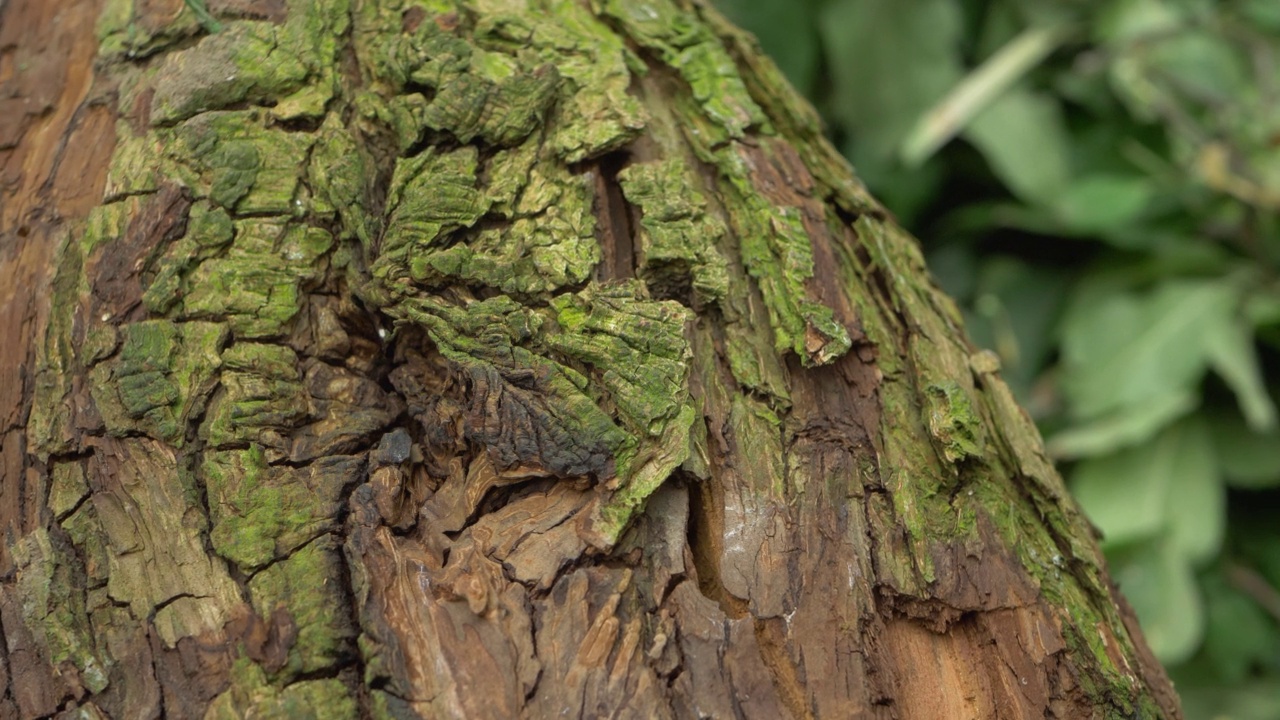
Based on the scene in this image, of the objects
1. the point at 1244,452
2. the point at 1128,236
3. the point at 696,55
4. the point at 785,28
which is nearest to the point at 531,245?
the point at 696,55

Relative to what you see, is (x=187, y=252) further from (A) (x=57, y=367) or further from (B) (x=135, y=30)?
(B) (x=135, y=30)

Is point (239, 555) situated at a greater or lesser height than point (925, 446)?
lesser

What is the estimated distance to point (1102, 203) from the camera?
7.51ft

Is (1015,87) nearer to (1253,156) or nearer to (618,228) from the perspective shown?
(1253,156)

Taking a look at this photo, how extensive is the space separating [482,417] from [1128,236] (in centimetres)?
203

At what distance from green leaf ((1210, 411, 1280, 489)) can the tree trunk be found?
1514 mm

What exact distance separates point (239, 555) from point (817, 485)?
0.55 meters

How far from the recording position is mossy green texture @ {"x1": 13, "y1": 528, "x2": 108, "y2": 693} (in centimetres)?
89

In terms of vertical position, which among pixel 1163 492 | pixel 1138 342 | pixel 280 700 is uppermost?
pixel 280 700

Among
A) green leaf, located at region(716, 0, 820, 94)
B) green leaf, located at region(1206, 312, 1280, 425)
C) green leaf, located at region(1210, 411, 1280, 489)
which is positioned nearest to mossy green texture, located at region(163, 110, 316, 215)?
green leaf, located at region(716, 0, 820, 94)

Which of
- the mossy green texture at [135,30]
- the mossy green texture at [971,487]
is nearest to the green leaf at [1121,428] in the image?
the mossy green texture at [971,487]

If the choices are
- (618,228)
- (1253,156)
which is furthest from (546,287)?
(1253,156)

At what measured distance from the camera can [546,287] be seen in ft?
3.28

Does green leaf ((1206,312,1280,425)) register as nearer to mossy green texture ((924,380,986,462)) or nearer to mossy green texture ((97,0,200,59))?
mossy green texture ((924,380,986,462))
